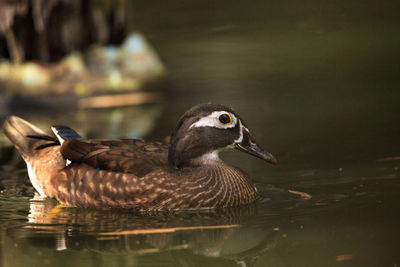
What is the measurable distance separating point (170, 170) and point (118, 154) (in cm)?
51

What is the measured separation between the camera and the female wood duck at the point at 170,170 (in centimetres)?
805

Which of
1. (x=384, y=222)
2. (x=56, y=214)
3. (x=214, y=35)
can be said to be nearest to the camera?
(x=384, y=222)

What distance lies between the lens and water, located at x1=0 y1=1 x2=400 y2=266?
6.73m

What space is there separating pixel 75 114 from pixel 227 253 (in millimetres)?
7085

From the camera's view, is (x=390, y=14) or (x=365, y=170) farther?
(x=390, y=14)

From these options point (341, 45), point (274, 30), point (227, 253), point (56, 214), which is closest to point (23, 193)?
point (56, 214)

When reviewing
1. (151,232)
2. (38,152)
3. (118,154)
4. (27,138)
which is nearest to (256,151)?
(118,154)

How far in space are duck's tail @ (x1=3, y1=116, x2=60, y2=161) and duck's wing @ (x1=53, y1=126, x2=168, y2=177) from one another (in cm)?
53

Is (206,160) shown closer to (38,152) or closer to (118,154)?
(118,154)

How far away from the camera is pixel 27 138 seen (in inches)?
370

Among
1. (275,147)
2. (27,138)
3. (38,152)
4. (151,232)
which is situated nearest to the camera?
(151,232)

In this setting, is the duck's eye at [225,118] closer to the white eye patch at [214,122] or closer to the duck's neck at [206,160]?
the white eye patch at [214,122]

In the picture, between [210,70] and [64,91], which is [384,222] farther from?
[210,70]

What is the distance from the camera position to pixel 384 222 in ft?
23.7
